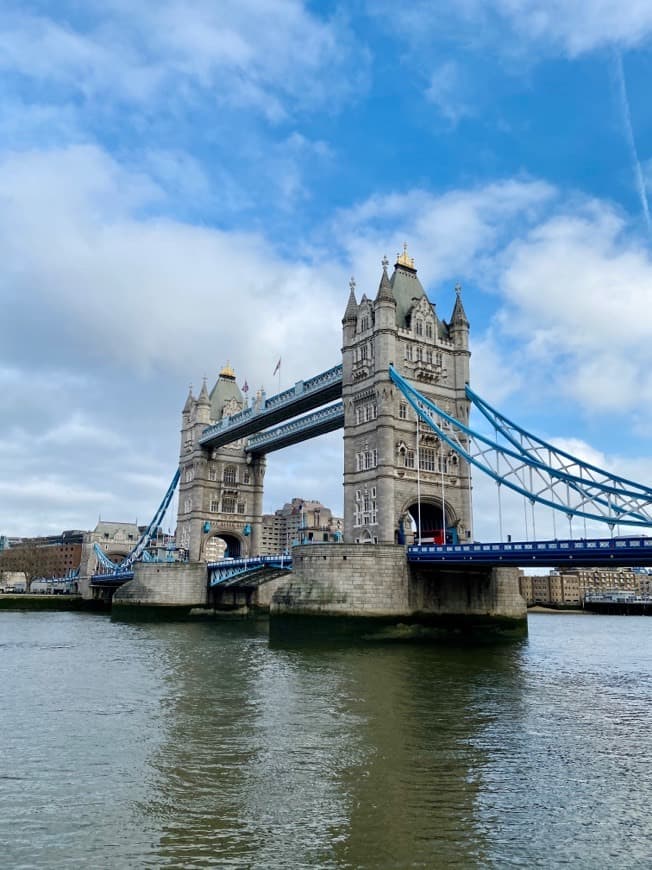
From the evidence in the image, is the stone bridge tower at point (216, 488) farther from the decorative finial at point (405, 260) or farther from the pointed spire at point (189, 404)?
the decorative finial at point (405, 260)

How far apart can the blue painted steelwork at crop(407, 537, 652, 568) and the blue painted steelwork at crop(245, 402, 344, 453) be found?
17.9 m

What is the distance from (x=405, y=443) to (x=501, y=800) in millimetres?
35837

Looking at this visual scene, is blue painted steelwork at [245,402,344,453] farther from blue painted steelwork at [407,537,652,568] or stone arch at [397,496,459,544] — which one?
blue painted steelwork at [407,537,652,568]

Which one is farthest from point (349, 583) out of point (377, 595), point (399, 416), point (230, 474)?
point (230, 474)

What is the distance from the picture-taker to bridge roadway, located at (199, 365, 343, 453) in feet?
182

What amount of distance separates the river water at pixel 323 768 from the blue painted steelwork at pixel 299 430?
99.3ft

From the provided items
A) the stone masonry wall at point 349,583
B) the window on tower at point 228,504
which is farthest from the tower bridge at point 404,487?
the window on tower at point 228,504

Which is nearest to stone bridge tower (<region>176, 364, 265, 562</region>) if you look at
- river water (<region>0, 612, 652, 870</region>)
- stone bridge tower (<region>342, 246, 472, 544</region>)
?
stone bridge tower (<region>342, 246, 472, 544</region>)

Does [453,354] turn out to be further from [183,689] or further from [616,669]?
[183,689]

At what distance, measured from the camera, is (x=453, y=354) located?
166 feet

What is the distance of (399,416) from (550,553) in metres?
15.8

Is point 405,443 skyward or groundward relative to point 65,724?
skyward

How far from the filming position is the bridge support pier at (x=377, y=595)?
38969mm

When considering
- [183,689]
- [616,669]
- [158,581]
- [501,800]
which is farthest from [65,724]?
[158,581]
